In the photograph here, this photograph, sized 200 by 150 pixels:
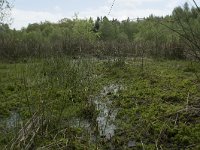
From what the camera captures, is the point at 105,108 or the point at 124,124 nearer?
the point at 124,124

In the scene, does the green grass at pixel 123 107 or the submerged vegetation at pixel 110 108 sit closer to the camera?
the submerged vegetation at pixel 110 108

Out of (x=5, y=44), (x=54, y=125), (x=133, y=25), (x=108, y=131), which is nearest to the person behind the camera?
(x=54, y=125)

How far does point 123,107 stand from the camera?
6.80 m

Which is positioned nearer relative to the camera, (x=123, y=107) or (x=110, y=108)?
(x=110, y=108)

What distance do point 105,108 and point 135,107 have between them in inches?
26.2

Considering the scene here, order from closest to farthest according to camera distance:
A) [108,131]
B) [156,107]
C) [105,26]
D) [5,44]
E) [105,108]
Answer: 1. [108,131]
2. [156,107]
3. [105,108]
4. [5,44]
5. [105,26]

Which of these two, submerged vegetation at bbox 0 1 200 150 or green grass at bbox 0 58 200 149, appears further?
green grass at bbox 0 58 200 149

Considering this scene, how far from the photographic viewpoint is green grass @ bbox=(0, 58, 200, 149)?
4.80 m

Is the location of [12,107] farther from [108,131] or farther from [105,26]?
[105,26]

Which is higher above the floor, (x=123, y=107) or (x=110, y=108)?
(x=110, y=108)

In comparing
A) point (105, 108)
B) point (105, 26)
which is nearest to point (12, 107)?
point (105, 108)

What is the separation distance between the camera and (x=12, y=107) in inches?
282

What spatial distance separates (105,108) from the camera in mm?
7000

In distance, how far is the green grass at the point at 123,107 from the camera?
4801 millimetres
